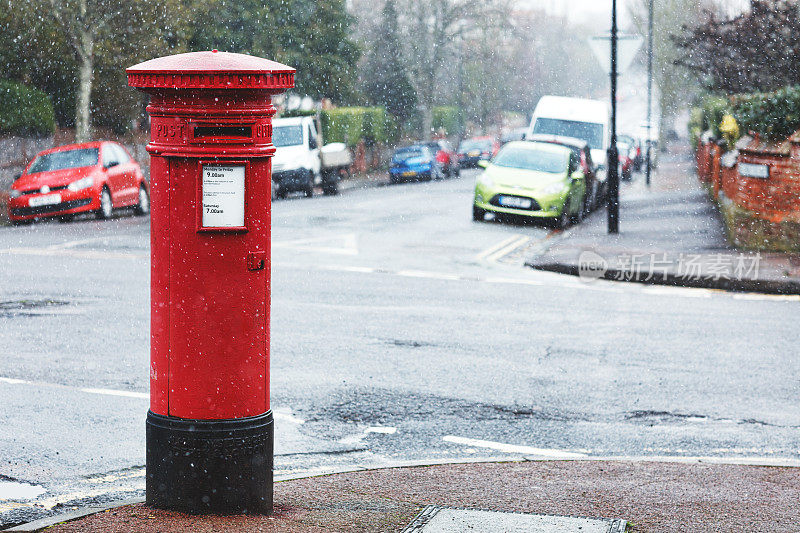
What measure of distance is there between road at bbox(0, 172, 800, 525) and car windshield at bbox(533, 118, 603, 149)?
16217 millimetres

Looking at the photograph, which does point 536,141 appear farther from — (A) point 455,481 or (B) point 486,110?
(B) point 486,110

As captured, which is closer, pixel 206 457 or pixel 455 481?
pixel 206 457

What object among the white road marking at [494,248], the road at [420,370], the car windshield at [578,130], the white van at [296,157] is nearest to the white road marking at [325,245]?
the road at [420,370]

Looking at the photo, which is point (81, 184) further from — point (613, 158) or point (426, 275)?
point (426, 275)

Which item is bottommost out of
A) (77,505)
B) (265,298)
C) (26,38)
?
(77,505)

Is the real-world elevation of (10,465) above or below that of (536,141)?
below

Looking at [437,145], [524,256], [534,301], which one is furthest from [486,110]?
[534,301]

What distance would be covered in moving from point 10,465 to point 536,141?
1960 centimetres

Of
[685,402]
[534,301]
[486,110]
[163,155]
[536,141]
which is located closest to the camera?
[163,155]

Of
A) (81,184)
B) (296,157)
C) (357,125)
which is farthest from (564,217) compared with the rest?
(357,125)

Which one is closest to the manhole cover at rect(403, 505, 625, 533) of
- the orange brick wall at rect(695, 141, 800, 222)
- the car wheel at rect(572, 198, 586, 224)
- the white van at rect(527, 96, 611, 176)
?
the orange brick wall at rect(695, 141, 800, 222)

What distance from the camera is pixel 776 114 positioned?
18562 mm

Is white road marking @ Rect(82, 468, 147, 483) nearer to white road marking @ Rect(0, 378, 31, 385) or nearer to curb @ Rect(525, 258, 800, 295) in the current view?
white road marking @ Rect(0, 378, 31, 385)

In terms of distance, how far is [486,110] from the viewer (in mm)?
75312
